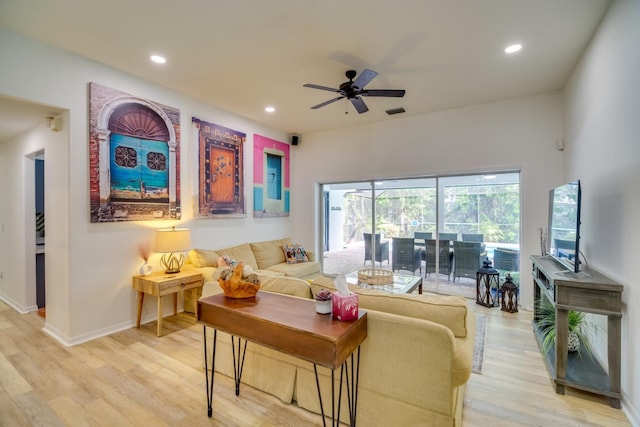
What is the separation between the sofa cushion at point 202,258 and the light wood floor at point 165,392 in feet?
3.30

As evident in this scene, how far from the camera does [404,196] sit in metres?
5.31

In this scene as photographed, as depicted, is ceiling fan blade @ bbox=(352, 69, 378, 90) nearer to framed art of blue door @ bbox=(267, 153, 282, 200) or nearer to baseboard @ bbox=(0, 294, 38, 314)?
framed art of blue door @ bbox=(267, 153, 282, 200)

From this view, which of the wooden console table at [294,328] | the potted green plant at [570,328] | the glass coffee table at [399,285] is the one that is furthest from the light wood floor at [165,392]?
the glass coffee table at [399,285]

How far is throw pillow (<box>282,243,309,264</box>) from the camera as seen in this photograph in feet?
16.8

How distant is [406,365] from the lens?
1.61 meters

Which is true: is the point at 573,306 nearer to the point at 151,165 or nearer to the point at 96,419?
the point at 96,419

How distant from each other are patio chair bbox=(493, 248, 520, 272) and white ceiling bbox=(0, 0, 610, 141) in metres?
2.35

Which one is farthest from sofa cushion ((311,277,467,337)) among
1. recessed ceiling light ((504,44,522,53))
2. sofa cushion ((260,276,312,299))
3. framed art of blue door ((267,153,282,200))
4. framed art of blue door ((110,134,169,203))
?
framed art of blue door ((267,153,282,200))

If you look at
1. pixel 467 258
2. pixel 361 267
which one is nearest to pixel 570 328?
pixel 467 258

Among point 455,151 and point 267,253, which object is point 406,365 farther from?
point 455,151

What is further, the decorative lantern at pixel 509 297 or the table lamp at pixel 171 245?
the decorative lantern at pixel 509 297

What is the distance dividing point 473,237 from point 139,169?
5.00 m

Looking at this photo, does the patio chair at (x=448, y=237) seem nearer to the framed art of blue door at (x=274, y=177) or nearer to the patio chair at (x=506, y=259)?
the patio chair at (x=506, y=259)

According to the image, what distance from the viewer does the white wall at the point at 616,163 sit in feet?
6.45
